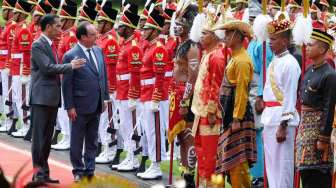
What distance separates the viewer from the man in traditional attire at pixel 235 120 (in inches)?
318

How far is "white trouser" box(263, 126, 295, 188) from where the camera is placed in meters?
7.95

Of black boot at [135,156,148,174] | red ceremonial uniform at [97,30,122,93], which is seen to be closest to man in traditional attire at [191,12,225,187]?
black boot at [135,156,148,174]

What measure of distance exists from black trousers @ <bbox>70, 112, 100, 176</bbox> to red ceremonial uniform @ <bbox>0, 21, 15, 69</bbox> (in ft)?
14.5

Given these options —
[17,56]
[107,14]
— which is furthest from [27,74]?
[107,14]

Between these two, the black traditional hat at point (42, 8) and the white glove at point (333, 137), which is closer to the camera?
the white glove at point (333, 137)

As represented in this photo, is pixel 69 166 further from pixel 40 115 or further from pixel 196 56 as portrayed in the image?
pixel 196 56

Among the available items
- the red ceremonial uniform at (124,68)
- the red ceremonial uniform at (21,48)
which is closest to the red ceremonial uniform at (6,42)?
the red ceremonial uniform at (21,48)

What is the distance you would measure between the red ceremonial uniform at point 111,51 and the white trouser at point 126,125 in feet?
1.53

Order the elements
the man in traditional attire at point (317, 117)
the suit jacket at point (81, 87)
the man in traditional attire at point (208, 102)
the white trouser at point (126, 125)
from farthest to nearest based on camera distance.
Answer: the white trouser at point (126, 125)
the suit jacket at point (81, 87)
the man in traditional attire at point (208, 102)
the man in traditional attire at point (317, 117)

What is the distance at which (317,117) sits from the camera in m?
7.21

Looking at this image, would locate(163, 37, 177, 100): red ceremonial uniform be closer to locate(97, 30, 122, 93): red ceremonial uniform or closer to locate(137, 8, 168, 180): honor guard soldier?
locate(137, 8, 168, 180): honor guard soldier

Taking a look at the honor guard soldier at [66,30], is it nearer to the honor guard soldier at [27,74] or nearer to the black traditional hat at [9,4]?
the honor guard soldier at [27,74]

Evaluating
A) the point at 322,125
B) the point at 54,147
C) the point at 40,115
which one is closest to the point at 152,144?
the point at 40,115

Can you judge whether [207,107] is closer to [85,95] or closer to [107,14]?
[85,95]
